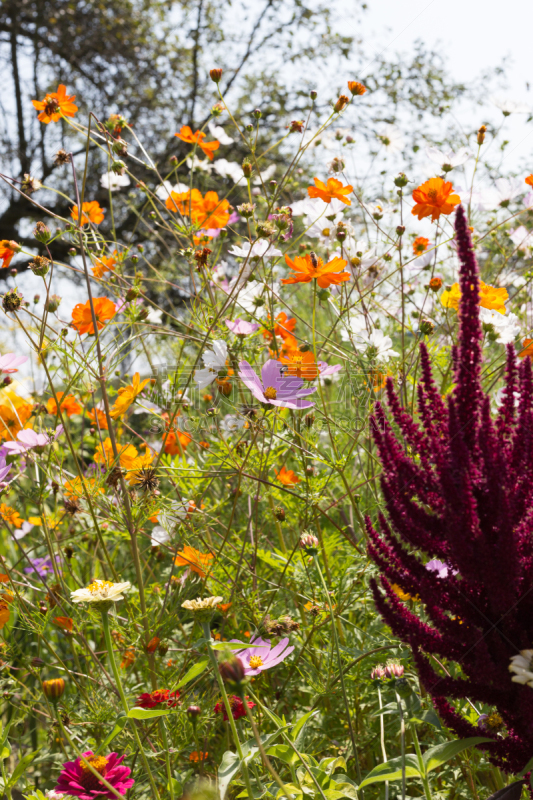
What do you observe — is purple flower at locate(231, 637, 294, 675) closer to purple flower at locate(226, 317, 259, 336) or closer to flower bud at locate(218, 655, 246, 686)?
flower bud at locate(218, 655, 246, 686)

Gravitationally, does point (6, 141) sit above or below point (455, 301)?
above

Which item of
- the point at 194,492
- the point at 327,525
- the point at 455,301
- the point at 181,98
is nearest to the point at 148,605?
the point at 194,492

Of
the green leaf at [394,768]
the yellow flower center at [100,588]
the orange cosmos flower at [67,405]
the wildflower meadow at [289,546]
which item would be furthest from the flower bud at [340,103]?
the green leaf at [394,768]

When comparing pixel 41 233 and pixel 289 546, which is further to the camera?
pixel 289 546

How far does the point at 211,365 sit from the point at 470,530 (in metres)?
0.48

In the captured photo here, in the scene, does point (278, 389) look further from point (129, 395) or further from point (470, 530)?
point (470, 530)

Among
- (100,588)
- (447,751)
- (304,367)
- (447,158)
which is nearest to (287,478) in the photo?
(304,367)

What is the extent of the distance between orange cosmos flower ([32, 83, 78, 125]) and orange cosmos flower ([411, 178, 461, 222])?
0.62 m

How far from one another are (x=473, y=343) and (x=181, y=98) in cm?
464

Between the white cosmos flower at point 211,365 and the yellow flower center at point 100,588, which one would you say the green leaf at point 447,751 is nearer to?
the yellow flower center at point 100,588

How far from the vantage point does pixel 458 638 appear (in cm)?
45

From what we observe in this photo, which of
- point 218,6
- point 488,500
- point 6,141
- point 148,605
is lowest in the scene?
point 148,605

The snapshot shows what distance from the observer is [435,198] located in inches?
34.2

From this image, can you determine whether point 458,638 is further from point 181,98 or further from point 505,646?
point 181,98
